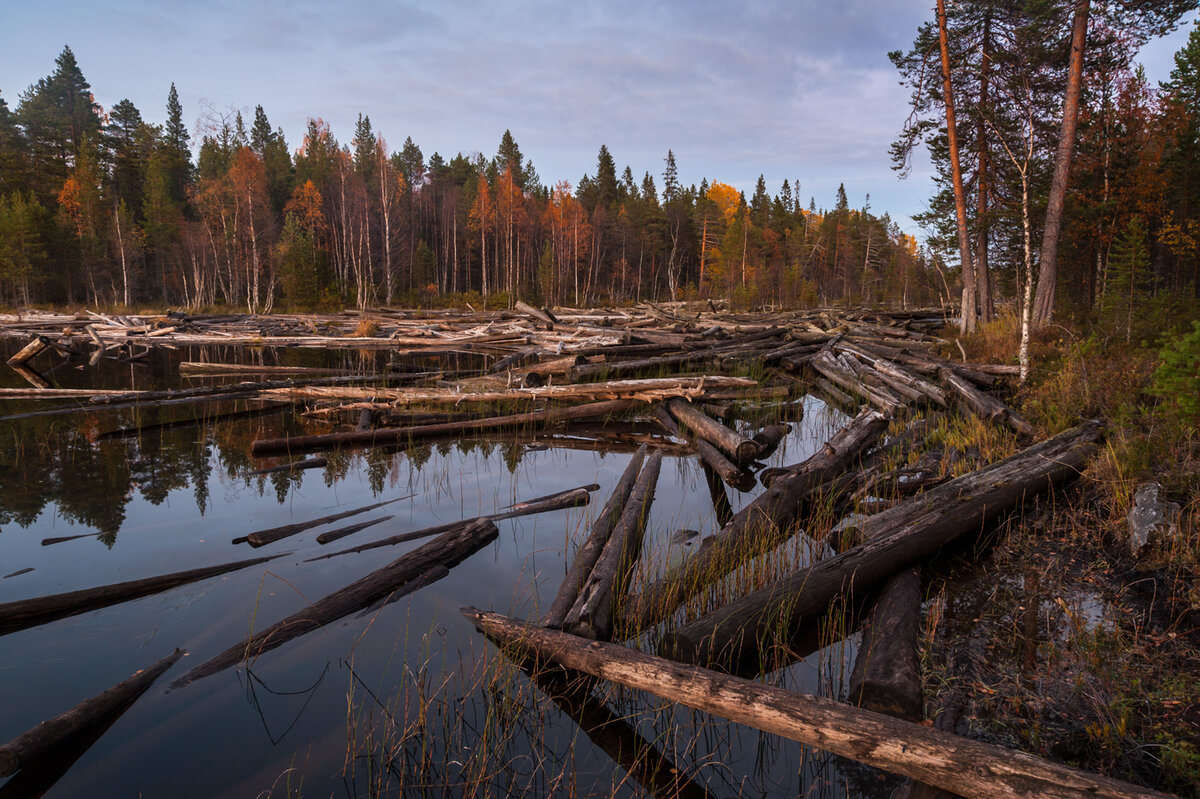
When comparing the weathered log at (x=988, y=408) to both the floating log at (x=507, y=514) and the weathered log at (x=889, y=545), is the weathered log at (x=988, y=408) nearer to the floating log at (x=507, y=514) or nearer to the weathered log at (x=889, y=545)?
the weathered log at (x=889, y=545)

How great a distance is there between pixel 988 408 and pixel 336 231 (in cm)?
5440

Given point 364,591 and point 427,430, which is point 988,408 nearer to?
point 427,430

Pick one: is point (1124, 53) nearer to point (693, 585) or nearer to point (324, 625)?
point (693, 585)

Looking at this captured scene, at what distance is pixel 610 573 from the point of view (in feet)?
13.1

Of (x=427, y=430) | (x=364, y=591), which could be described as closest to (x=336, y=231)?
(x=427, y=430)

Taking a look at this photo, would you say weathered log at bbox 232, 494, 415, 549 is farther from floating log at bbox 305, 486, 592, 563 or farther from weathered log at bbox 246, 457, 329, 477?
weathered log at bbox 246, 457, 329, 477

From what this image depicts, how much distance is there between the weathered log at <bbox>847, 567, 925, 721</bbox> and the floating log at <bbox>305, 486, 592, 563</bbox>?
9.58 ft

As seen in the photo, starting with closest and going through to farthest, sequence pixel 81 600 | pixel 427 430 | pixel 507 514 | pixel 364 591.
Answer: pixel 81 600 < pixel 364 591 < pixel 507 514 < pixel 427 430

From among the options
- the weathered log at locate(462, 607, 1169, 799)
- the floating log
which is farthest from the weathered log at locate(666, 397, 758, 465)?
the weathered log at locate(462, 607, 1169, 799)

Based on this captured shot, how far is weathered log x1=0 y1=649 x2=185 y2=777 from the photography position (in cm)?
240

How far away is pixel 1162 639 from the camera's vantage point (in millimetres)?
3424

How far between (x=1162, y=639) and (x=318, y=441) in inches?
359

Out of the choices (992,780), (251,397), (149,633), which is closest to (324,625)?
(149,633)

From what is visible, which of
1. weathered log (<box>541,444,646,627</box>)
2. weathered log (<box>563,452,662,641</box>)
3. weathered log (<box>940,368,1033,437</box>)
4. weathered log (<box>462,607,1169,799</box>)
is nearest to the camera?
weathered log (<box>462,607,1169,799</box>)
